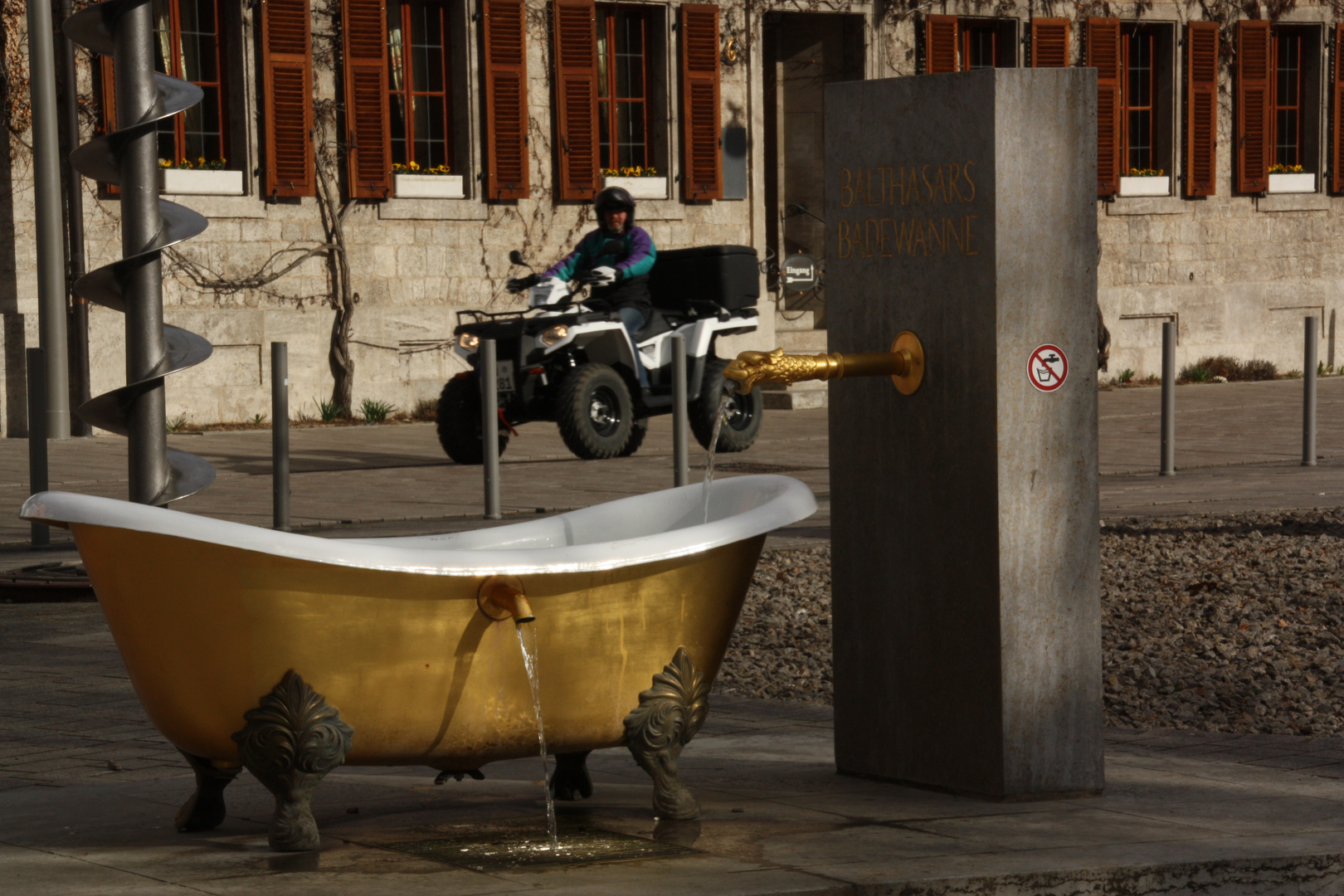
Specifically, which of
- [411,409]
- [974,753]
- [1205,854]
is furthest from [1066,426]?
[411,409]

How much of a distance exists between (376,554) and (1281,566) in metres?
5.37

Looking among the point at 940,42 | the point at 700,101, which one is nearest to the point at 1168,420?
the point at 700,101

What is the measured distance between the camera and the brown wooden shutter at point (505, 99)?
779 inches

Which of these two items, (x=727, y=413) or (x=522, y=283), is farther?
(x=727, y=413)

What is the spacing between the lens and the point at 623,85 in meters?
21.2

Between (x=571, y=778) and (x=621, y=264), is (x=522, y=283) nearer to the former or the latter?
(x=621, y=264)

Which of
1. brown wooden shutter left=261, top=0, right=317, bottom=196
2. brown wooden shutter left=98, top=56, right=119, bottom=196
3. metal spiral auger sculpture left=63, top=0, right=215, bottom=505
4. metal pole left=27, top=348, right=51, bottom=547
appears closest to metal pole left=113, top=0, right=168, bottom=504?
metal spiral auger sculpture left=63, top=0, right=215, bottom=505

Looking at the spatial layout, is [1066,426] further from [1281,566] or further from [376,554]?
[1281,566]

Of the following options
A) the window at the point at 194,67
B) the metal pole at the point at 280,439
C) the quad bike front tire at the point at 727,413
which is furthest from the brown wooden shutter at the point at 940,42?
the metal pole at the point at 280,439

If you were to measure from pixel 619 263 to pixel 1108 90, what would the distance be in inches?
444

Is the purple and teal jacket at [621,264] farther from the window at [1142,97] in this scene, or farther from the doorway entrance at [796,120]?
the window at [1142,97]

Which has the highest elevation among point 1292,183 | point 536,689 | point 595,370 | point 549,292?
point 1292,183

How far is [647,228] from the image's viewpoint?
20.8 meters

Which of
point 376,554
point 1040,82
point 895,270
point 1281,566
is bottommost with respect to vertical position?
point 1281,566
